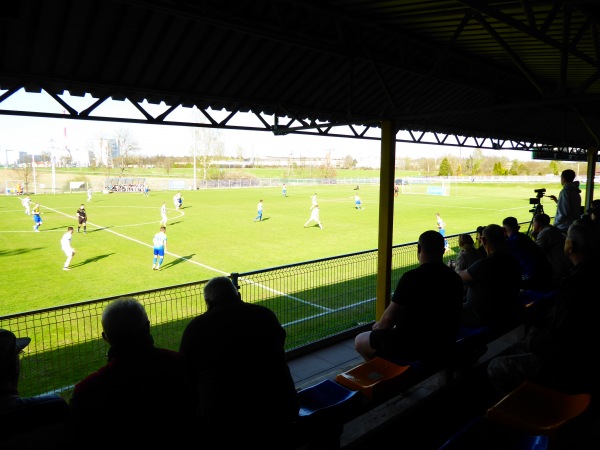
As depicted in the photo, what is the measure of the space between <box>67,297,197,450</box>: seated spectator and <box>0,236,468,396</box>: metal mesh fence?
9.89 feet

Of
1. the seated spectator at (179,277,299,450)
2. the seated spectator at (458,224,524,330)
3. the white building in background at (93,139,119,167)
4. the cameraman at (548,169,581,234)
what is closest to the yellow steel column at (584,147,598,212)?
the cameraman at (548,169,581,234)

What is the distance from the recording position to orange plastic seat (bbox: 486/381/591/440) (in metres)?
2.22

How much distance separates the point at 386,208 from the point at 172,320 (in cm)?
362

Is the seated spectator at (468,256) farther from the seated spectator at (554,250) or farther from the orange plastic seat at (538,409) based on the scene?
the orange plastic seat at (538,409)

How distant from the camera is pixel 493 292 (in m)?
3.80

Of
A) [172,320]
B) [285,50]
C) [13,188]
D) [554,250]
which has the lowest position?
[172,320]

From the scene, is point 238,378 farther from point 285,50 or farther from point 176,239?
point 176,239

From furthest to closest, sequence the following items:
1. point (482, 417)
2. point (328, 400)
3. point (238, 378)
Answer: point (328, 400) → point (482, 417) → point (238, 378)

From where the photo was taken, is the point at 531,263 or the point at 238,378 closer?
the point at 238,378

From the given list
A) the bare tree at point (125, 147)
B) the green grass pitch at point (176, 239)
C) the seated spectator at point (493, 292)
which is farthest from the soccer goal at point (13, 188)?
the seated spectator at point (493, 292)

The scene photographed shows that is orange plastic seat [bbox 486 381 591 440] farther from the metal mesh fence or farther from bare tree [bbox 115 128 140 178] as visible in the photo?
bare tree [bbox 115 128 140 178]

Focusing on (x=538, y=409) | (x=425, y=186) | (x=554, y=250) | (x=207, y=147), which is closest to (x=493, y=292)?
(x=538, y=409)

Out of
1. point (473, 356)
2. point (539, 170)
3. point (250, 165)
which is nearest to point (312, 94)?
point (473, 356)

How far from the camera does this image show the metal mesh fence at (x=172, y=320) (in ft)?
19.5
